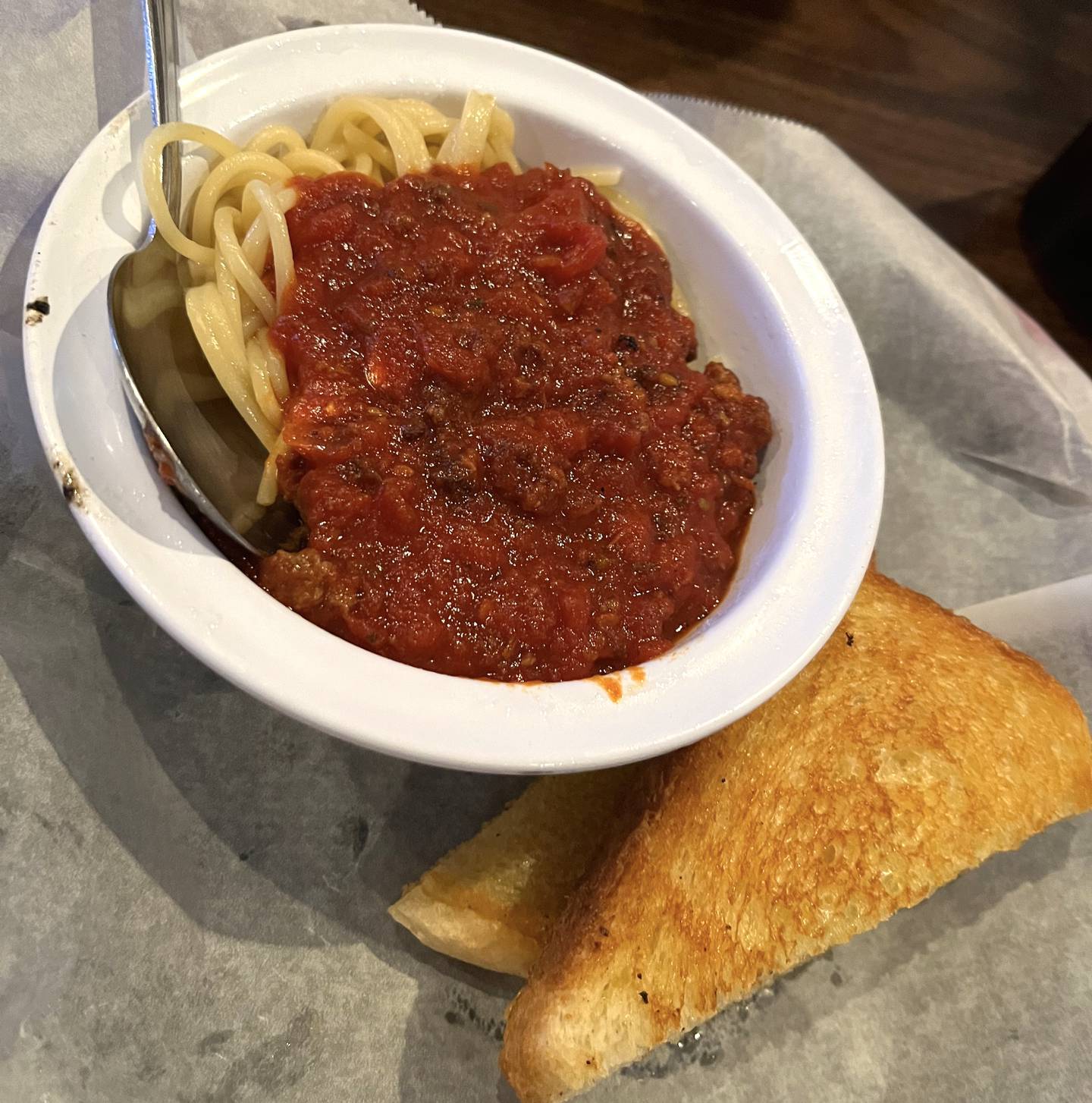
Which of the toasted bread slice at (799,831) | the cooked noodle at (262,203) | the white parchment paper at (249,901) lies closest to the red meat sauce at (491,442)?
the cooked noodle at (262,203)

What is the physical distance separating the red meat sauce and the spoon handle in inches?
13.2

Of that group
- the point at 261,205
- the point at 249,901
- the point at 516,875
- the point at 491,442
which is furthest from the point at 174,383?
the point at 516,875

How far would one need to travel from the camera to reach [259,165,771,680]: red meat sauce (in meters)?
2.13

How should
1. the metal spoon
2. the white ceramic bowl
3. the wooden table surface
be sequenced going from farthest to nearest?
the wooden table surface → the metal spoon → the white ceramic bowl

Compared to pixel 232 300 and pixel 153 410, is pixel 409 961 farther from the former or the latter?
pixel 232 300

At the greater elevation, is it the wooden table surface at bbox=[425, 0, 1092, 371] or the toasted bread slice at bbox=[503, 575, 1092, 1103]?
the wooden table surface at bbox=[425, 0, 1092, 371]

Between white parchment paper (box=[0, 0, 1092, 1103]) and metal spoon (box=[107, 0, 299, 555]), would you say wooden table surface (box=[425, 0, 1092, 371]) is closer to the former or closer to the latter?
white parchment paper (box=[0, 0, 1092, 1103])

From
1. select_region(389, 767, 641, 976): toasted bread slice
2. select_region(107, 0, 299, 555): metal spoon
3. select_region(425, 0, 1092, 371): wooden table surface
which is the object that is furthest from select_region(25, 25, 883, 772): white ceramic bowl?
select_region(425, 0, 1092, 371): wooden table surface

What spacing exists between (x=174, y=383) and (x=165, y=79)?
Result: 0.91 m

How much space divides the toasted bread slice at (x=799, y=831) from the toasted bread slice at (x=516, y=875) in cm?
8

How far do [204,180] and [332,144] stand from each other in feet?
1.67

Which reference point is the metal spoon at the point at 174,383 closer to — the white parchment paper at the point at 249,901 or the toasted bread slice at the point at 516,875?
the white parchment paper at the point at 249,901

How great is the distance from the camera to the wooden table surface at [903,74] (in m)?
4.21

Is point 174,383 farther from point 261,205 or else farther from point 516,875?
point 516,875
